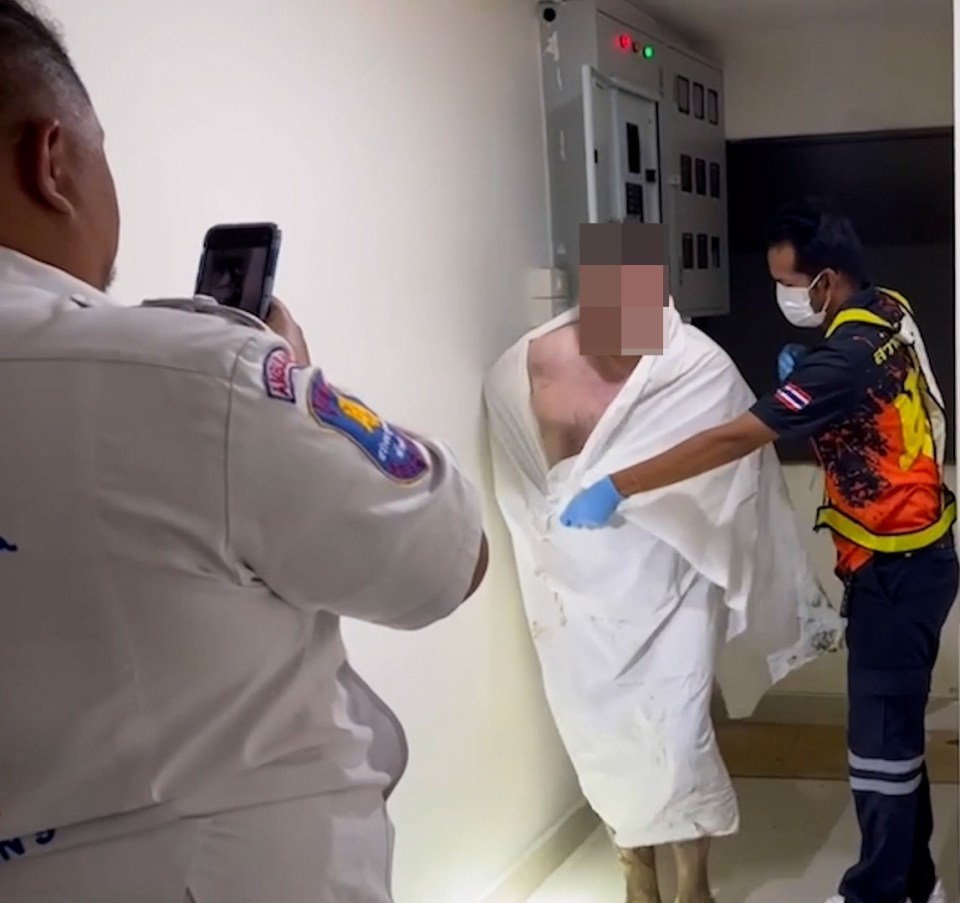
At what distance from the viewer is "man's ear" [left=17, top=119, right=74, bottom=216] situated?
864 millimetres

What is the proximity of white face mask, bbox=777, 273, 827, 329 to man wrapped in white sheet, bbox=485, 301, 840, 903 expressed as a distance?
0.15 meters

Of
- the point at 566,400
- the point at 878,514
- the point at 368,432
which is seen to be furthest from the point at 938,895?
the point at 368,432

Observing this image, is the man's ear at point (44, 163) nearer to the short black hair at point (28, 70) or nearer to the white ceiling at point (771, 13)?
the short black hair at point (28, 70)

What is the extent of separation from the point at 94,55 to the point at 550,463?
1248 mm

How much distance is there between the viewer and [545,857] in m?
2.86

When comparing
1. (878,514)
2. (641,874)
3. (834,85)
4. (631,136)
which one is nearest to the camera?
(878,514)

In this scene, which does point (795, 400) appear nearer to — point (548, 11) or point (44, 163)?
point (548, 11)

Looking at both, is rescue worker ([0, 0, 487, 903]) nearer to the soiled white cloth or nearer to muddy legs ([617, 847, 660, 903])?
the soiled white cloth

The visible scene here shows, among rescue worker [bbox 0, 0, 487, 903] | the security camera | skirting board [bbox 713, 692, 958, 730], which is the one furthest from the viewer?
skirting board [bbox 713, 692, 958, 730]

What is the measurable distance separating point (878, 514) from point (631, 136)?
44.4 inches

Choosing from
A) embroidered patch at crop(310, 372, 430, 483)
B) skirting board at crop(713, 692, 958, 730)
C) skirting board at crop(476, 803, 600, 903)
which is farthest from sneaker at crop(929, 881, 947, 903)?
embroidered patch at crop(310, 372, 430, 483)

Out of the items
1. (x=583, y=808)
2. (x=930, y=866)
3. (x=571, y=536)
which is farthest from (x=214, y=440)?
(x=583, y=808)

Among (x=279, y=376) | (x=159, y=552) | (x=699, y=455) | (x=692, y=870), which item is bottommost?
(x=692, y=870)

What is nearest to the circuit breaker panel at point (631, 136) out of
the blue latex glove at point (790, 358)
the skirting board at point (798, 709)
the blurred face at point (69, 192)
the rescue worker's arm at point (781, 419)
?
the blue latex glove at point (790, 358)
